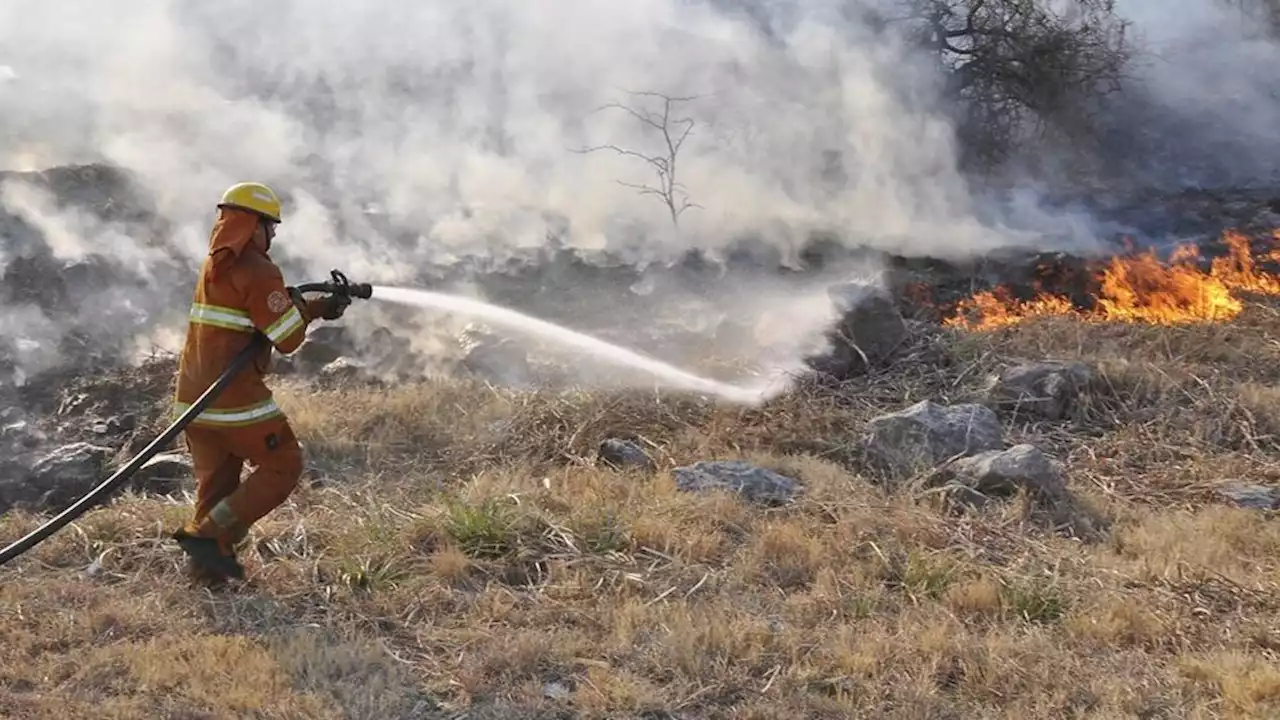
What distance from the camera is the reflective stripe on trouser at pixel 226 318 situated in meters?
4.08

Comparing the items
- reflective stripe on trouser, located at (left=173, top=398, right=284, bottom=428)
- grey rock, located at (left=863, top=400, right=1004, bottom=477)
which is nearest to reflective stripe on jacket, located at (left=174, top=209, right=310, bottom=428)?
reflective stripe on trouser, located at (left=173, top=398, right=284, bottom=428)

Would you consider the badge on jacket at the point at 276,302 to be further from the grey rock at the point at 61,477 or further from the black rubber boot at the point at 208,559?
the grey rock at the point at 61,477

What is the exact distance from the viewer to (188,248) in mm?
8961

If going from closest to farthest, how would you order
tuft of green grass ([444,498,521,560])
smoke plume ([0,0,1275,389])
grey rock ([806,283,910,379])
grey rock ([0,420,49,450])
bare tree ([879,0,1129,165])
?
tuft of green grass ([444,498,521,560]) → grey rock ([0,420,49,450]) → grey rock ([806,283,910,379]) → smoke plume ([0,0,1275,389]) → bare tree ([879,0,1129,165])

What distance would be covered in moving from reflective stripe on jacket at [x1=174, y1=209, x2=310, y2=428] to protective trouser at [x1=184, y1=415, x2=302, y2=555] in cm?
6

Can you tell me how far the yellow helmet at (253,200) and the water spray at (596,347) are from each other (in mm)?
2004

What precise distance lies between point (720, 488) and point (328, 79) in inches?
293

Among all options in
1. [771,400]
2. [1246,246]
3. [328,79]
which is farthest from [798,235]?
[328,79]

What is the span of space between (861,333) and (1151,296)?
3.02 metres

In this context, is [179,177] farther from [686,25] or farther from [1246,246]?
[1246,246]

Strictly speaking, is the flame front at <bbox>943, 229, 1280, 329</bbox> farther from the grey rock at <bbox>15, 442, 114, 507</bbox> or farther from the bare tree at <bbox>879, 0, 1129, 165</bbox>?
the grey rock at <bbox>15, 442, 114, 507</bbox>

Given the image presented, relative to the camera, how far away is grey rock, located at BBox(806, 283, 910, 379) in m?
7.28

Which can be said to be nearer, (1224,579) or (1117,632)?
(1117,632)

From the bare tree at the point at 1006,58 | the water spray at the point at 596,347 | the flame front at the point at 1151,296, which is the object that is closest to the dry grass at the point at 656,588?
the water spray at the point at 596,347
